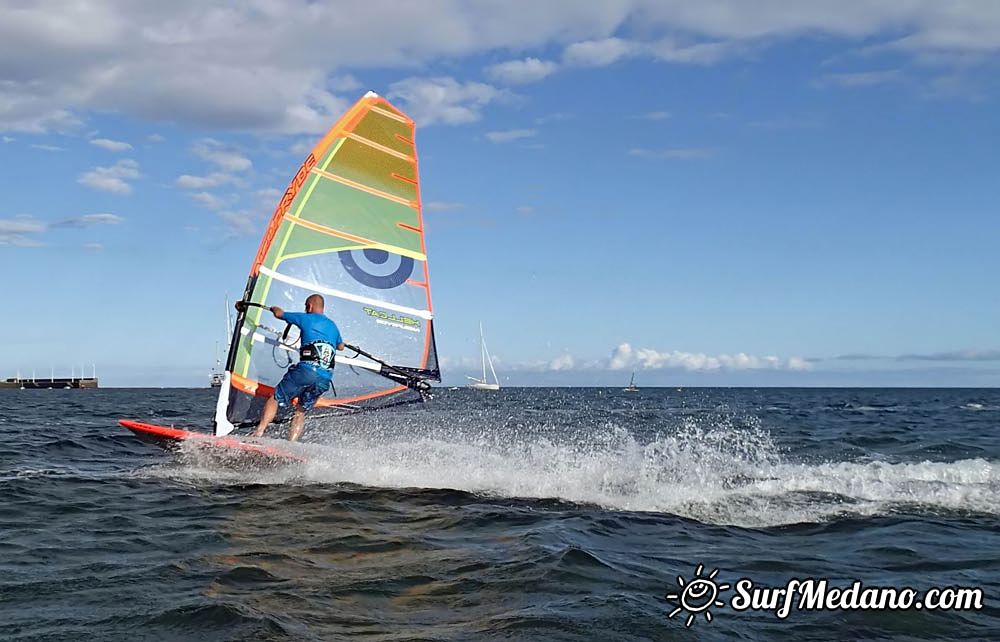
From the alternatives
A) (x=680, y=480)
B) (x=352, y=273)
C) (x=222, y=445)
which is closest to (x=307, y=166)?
(x=352, y=273)

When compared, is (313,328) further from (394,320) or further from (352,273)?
(394,320)

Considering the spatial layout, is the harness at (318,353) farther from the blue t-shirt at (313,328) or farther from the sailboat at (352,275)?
the sailboat at (352,275)

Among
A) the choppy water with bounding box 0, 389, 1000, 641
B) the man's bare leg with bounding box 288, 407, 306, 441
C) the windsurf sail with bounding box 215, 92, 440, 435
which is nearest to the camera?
the choppy water with bounding box 0, 389, 1000, 641

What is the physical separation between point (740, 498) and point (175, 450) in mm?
6868

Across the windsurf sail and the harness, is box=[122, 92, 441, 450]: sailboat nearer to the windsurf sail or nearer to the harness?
the windsurf sail

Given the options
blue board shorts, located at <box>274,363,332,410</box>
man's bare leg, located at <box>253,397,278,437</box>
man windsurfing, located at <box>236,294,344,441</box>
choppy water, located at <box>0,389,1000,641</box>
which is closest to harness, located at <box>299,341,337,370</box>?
man windsurfing, located at <box>236,294,344,441</box>

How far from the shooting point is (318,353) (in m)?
10.5

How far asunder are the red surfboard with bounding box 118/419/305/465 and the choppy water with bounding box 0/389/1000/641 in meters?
0.23

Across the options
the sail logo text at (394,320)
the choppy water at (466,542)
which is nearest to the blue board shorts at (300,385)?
the choppy water at (466,542)

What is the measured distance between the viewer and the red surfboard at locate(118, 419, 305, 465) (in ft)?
32.8

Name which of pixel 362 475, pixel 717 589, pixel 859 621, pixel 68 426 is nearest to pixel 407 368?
pixel 362 475

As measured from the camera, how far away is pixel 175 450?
10.8 metres

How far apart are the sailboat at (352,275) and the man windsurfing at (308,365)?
2.35 ft

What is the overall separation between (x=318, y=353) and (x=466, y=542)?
180 inches
